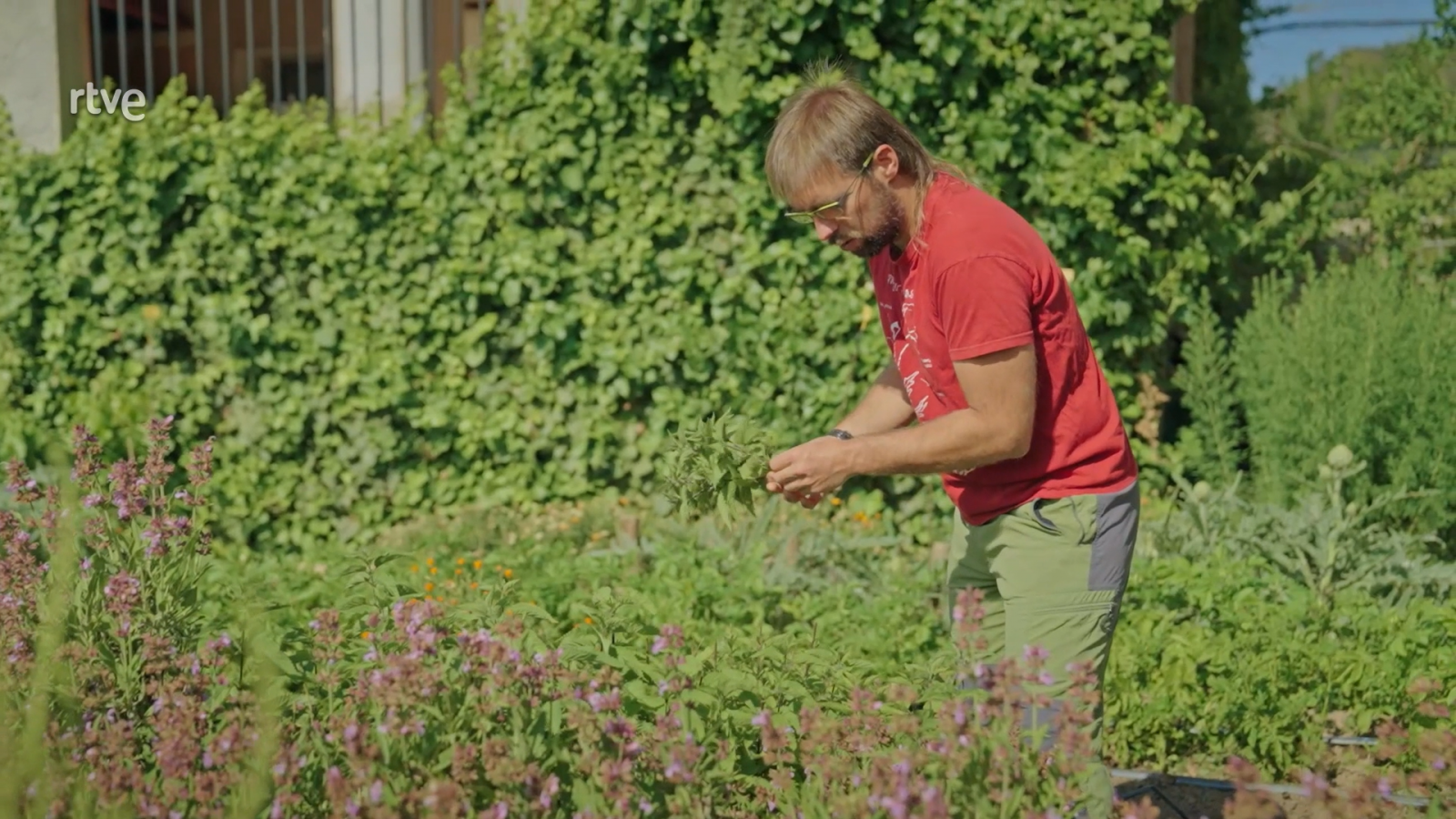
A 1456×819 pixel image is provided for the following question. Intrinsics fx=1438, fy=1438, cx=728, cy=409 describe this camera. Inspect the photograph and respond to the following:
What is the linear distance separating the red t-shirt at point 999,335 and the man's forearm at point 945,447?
12 centimetres

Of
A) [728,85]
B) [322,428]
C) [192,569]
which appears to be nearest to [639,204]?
[728,85]

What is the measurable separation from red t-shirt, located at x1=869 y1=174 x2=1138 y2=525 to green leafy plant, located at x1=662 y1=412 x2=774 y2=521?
37 cm

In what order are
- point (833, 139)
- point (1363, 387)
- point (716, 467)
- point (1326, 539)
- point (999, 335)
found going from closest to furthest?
point (999, 335) → point (833, 139) → point (716, 467) → point (1326, 539) → point (1363, 387)

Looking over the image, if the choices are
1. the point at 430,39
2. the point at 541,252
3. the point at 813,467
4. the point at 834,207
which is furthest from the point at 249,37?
the point at 813,467

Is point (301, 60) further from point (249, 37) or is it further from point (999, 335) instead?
point (999, 335)

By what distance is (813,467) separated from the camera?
8.54ft

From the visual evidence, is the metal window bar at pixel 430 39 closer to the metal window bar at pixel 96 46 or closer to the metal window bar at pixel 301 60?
the metal window bar at pixel 301 60

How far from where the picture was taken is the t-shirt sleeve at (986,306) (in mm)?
2400

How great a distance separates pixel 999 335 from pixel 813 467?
43cm

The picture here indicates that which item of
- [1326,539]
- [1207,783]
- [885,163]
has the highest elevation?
[885,163]

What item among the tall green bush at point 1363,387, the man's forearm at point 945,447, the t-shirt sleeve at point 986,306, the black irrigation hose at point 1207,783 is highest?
the t-shirt sleeve at point 986,306

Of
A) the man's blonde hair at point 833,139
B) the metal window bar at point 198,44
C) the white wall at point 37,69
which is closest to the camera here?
the man's blonde hair at point 833,139

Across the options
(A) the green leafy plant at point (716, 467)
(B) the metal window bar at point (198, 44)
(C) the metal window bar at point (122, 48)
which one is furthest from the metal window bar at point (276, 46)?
(A) the green leafy plant at point (716, 467)

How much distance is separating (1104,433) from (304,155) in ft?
14.4
